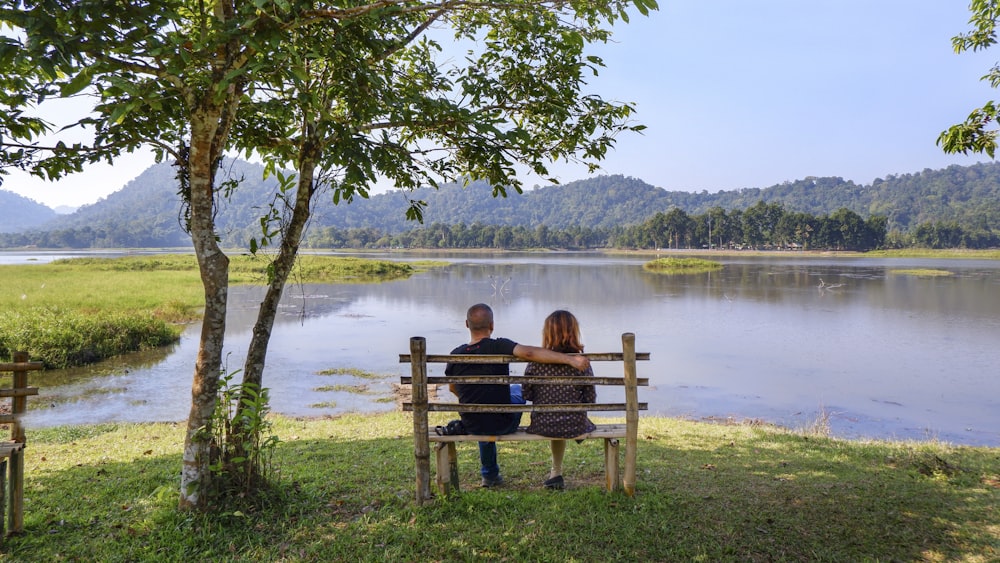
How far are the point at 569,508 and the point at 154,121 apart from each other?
4592 mm

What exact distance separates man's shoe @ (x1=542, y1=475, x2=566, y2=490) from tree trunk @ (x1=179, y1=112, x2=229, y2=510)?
8.26 feet

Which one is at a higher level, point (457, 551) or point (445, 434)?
point (445, 434)

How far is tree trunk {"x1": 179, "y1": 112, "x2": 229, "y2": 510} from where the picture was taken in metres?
3.80

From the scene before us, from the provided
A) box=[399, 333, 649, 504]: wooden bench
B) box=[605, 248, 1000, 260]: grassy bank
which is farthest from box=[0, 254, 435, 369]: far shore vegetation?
box=[605, 248, 1000, 260]: grassy bank

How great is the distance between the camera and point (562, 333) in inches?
175

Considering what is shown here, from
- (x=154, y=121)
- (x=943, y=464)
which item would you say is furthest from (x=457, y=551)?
(x=943, y=464)

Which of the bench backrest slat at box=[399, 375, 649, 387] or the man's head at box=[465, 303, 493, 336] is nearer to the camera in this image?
the bench backrest slat at box=[399, 375, 649, 387]

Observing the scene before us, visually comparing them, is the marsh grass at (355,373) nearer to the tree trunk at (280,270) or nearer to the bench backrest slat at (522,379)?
the tree trunk at (280,270)

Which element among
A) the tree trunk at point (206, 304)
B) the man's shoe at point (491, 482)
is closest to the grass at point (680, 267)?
the man's shoe at point (491, 482)

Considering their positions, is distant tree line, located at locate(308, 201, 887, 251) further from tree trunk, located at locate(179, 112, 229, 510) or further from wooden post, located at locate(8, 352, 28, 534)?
tree trunk, located at locate(179, 112, 229, 510)

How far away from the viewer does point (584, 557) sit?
3.60 metres

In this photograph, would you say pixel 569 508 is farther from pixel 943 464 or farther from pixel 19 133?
pixel 19 133

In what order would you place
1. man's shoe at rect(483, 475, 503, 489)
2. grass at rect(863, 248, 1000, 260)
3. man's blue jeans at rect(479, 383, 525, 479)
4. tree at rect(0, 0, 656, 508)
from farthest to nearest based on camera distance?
grass at rect(863, 248, 1000, 260)
man's shoe at rect(483, 475, 503, 489)
man's blue jeans at rect(479, 383, 525, 479)
tree at rect(0, 0, 656, 508)

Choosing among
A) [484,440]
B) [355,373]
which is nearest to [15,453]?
[484,440]
